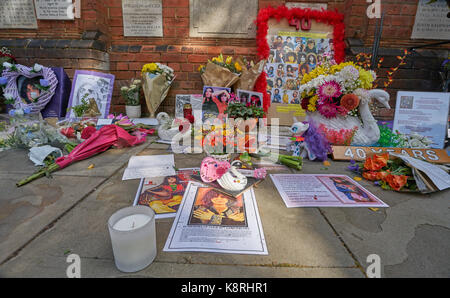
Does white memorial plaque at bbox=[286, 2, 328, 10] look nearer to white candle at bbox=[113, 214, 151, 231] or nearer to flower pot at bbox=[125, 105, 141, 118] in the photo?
flower pot at bbox=[125, 105, 141, 118]

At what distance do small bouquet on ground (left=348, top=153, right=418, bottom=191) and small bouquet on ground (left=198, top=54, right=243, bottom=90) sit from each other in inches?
81.6

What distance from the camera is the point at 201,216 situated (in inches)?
39.7

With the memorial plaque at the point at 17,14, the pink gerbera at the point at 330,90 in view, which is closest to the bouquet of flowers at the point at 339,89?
the pink gerbera at the point at 330,90

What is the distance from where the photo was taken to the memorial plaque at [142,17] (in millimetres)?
3400

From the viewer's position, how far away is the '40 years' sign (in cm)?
171

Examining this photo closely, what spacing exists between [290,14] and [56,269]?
3.74 m

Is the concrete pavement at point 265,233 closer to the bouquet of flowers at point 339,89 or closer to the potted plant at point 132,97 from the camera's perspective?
the bouquet of flowers at point 339,89

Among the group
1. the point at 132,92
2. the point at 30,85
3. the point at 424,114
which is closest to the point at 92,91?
the point at 132,92

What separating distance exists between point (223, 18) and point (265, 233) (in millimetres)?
3412

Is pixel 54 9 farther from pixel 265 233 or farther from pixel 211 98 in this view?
pixel 265 233

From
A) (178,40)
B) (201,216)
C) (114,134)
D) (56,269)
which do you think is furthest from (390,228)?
(178,40)

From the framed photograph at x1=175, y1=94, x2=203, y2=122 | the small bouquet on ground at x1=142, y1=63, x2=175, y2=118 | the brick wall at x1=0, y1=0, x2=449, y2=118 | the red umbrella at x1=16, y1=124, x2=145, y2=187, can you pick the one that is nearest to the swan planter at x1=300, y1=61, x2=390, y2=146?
the framed photograph at x1=175, y1=94, x2=203, y2=122

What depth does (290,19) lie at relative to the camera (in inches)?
130
